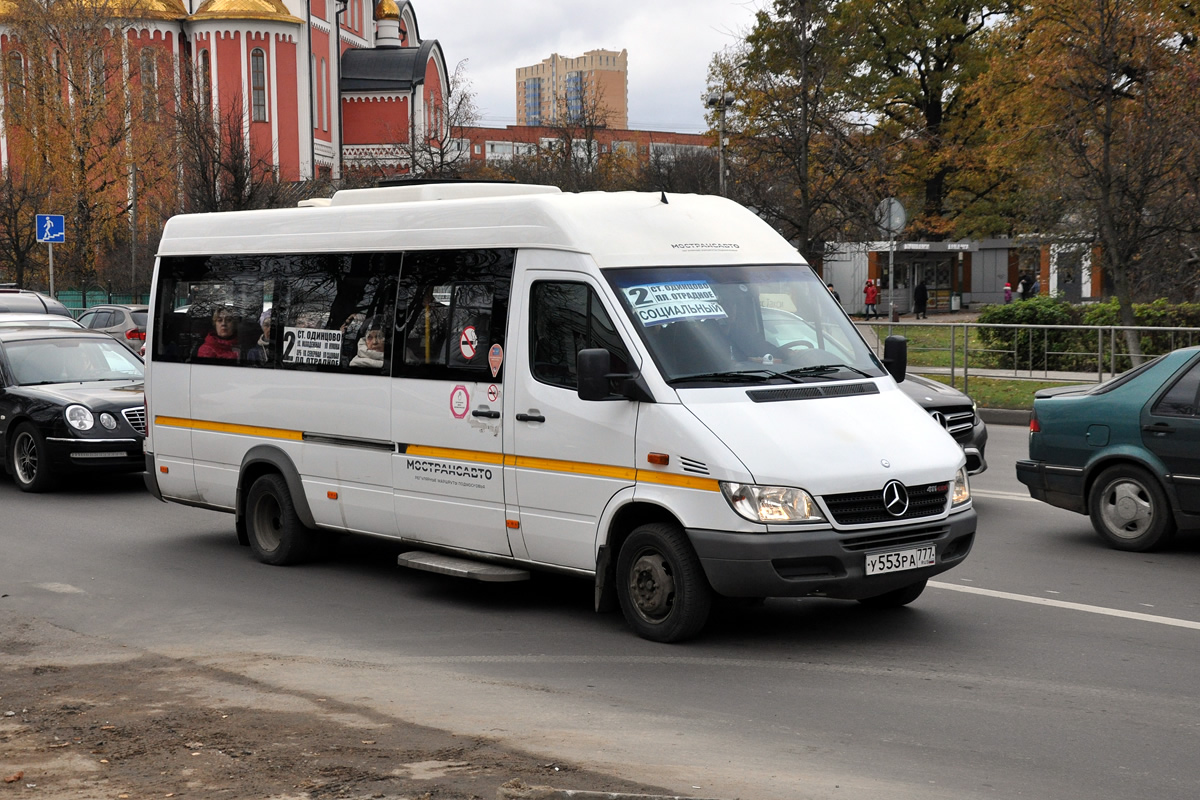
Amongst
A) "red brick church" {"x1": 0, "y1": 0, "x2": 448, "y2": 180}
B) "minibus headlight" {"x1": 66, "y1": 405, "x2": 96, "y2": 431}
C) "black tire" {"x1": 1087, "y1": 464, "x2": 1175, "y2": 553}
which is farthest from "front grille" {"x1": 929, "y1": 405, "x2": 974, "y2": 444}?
"red brick church" {"x1": 0, "y1": 0, "x2": 448, "y2": 180}

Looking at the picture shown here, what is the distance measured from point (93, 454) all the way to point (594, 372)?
8.43 metres

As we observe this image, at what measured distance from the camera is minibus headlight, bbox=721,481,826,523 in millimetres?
6953

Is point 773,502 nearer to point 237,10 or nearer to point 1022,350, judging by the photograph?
point 1022,350

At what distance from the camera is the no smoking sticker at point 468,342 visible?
8453 millimetres

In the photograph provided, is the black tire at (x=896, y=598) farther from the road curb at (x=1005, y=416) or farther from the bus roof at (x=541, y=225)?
the road curb at (x=1005, y=416)

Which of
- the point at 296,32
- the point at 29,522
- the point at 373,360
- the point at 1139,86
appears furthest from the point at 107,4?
the point at 373,360

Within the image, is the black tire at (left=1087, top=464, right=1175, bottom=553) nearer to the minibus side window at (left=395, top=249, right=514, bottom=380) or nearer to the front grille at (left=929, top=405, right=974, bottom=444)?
the front grille at (left=929, top=405, right=974, bottom=444)

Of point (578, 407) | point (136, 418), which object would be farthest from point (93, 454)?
point (578, 407)

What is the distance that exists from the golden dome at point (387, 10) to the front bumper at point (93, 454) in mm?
Answer: 76655

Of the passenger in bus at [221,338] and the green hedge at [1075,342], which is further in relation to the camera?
the green hedge at [1075,342]

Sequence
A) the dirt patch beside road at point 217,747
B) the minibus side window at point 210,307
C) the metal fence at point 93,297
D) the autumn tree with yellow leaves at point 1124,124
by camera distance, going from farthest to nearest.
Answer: the metal fence at point 93,297, the autumn tree with yellow leaves at point 1124,124, the minibus side window at point 210,307, the dirt patch beside road at point 217,747

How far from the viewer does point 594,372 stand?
286 inches

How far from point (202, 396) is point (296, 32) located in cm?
6202

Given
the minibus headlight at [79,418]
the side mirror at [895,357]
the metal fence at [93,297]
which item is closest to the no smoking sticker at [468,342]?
the side mirror at [895,357]
